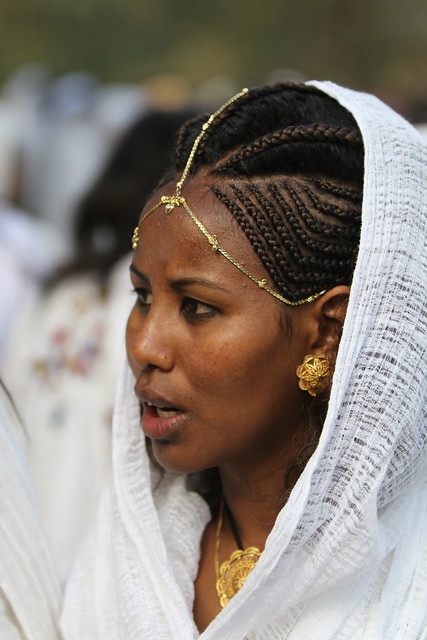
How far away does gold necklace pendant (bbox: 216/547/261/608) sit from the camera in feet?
6.16

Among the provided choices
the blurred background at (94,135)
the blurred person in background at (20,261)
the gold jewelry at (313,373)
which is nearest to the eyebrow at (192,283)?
the gold jewelry at (313,373)

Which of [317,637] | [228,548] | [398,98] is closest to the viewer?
[317,637]

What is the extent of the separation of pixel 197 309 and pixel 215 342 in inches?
3.1

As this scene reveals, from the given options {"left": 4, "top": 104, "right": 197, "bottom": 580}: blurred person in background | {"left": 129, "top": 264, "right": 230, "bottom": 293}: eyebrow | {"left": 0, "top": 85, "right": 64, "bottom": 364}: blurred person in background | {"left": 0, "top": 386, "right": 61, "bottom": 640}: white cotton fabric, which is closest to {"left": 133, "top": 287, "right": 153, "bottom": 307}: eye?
{"left": 129, "top": 264, "right": 230, "bottom": 293}: eyebrow

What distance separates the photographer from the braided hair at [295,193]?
167cm

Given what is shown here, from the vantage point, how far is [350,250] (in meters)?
1.71

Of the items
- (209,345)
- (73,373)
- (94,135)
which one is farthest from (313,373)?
(94,135)

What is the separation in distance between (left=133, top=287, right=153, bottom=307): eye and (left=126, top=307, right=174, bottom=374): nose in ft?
0.17

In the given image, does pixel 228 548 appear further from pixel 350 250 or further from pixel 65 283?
pixel 65 283

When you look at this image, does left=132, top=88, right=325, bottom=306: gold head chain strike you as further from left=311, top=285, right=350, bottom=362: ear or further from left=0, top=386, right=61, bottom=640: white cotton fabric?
left=0, top=386, right=61, bottom=640: white cotton fabric

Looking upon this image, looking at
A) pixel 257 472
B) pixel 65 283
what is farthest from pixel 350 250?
pixel 65 283

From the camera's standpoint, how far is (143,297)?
5.96 feet

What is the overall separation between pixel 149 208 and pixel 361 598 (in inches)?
33.9

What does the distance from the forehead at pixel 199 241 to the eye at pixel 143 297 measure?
8cm
